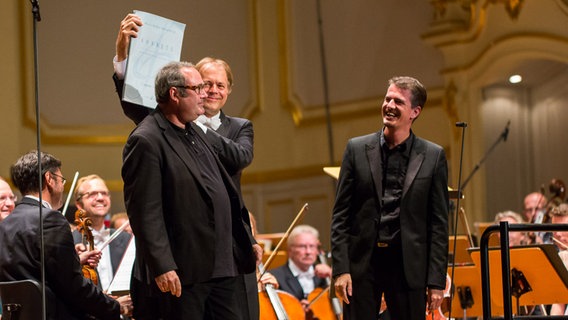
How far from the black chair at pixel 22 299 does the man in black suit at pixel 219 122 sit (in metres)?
0.77

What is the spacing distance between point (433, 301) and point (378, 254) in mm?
279

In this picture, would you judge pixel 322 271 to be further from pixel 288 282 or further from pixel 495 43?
pixel 495 43

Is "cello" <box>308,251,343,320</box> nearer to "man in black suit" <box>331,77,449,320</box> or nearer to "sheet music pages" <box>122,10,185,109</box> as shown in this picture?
"man in black suit" <box>331,77,449,320</box>

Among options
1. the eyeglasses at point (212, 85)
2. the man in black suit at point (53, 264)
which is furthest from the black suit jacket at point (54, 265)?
the eyeglasses at point (212, 85)

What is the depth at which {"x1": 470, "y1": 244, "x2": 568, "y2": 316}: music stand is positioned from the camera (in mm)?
4652

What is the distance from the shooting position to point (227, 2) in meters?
10.6

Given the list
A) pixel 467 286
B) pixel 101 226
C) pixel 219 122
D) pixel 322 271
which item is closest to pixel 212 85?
pixel 219 122

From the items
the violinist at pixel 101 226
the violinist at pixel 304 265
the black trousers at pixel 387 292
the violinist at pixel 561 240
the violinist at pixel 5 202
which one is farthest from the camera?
the violinist at pixel 304 265

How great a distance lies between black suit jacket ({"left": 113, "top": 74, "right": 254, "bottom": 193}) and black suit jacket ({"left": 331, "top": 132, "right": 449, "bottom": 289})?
420 millimetres

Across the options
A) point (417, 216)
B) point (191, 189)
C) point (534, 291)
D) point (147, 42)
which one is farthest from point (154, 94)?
point (534, 291)

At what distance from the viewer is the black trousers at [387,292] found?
12.7 ft

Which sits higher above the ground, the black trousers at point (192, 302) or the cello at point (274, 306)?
the black trousers at point (192, 302)

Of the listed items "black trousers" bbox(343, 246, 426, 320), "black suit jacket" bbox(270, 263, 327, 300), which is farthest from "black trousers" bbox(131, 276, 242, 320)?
"black suit jacket" bbox(270, 263, 327, 300)

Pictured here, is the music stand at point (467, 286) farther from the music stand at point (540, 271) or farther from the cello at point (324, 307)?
A: the cello at point (324, 307)
